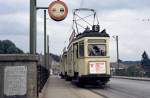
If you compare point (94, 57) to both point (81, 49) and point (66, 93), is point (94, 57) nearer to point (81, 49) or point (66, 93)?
point (81, 49)

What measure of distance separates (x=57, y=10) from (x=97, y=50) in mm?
15273

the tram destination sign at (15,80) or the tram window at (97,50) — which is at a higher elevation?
the tram window at (97,50)

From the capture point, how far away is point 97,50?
31.7m

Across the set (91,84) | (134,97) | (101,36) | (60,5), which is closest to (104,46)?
(101,36)

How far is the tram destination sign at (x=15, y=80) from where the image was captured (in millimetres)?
13922

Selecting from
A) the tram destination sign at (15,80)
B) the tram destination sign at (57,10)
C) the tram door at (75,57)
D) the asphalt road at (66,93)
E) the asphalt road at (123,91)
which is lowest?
the asphalt road at (123,91)

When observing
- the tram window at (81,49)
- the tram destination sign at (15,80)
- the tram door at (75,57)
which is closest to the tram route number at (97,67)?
the tram window at (81,49)

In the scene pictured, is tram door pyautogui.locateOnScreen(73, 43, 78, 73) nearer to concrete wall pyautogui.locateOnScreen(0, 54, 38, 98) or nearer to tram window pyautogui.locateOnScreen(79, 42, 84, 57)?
tram window pyautogui.locateOnScreen(79, 42, 84, 57)

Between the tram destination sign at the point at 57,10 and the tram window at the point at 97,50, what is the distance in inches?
594

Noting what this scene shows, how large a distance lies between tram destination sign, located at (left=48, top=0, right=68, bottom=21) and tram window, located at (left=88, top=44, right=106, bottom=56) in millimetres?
15094

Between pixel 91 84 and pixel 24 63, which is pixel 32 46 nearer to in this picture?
pixel 24 63

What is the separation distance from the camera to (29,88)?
14289 millimetres

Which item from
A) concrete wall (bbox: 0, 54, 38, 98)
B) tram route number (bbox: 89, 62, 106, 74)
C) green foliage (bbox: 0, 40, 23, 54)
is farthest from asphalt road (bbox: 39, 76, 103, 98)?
green foliage (bbox: 0, 40, 23, 54)

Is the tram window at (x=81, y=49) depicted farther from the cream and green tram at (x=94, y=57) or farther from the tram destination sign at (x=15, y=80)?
the tram destination sign at (x=15, y=80)
